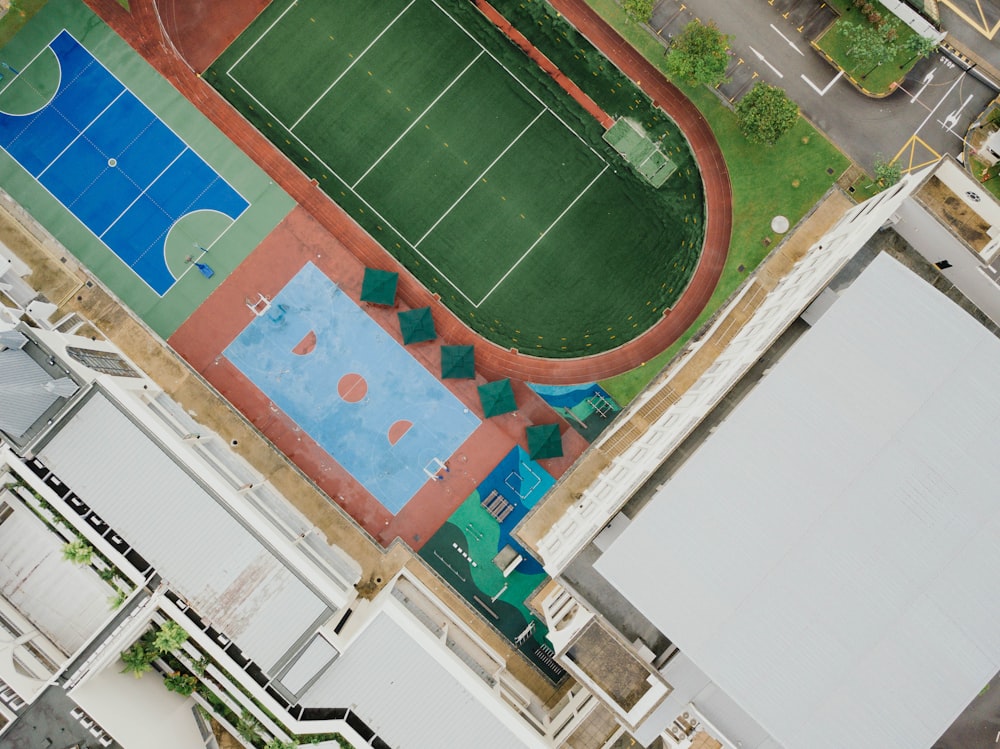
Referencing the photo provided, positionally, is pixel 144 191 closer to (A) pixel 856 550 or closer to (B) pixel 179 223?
(B) pixel 179 223

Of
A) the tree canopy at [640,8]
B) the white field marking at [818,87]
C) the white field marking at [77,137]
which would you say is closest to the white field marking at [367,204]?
the white field marking at [77,137]

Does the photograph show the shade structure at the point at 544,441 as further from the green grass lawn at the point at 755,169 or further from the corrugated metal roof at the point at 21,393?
the corrugated metal roof at the point at 21,393

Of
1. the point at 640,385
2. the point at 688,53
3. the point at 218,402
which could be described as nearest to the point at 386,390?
the point at 218,402

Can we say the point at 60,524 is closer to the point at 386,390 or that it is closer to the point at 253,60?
the point at 386,390

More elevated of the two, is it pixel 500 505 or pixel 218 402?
pixel 500 505

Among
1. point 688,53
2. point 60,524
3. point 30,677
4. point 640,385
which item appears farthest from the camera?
point 640,385

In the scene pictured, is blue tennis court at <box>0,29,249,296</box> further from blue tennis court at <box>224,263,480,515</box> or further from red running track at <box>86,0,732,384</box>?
A: blue tennis court at <box>224,263,480,515</box>

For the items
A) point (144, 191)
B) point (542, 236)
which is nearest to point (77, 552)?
point (144, 191)

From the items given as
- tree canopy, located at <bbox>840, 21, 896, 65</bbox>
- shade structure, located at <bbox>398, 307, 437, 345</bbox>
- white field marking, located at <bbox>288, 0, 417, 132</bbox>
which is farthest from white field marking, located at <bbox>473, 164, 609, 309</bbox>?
tree canopy, located at <bbox>840, 21, 896, 65</bbox>
